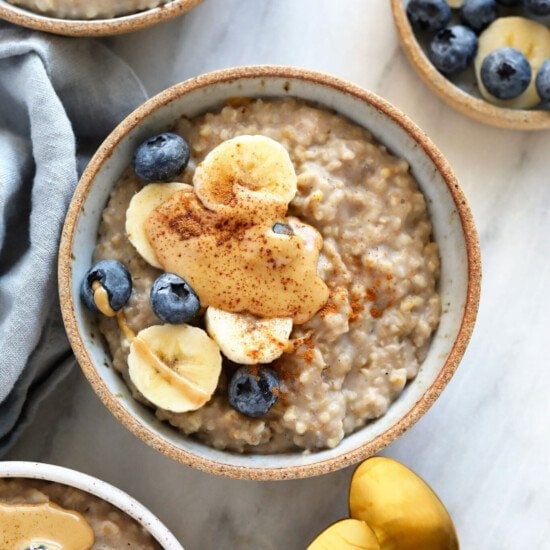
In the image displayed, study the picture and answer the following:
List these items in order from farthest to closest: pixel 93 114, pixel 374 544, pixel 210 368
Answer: pixel 93 114 < pixel 374 544 < pixel 210 368

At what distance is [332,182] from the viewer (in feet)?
5.98

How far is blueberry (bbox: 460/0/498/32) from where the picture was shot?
209 centimetres

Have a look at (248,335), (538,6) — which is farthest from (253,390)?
(538,6)

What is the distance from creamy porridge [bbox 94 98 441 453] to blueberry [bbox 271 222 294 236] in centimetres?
5

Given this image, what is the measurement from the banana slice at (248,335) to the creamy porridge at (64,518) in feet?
1.39

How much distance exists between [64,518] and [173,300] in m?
0.51

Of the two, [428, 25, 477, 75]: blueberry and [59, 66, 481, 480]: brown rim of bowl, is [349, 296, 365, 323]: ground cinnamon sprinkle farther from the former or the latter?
[428, 25, 477, 75]: blueberry

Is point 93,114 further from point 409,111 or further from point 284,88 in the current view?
point 409,111

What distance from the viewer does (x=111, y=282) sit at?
5.83 feet

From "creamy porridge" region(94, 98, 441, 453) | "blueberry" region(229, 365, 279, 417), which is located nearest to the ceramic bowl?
"creamy porridge" region(94, 98, 441, 453)

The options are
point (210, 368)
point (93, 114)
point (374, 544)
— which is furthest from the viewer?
point (93, 114)

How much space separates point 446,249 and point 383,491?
0.54 meters

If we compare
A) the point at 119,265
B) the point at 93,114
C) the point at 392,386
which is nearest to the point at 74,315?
the point at 119,265

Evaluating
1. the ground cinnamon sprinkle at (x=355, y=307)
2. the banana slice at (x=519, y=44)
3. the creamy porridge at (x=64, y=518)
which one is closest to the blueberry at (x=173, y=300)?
the ground cinnamon sprinkle at (x=355, y=307)
